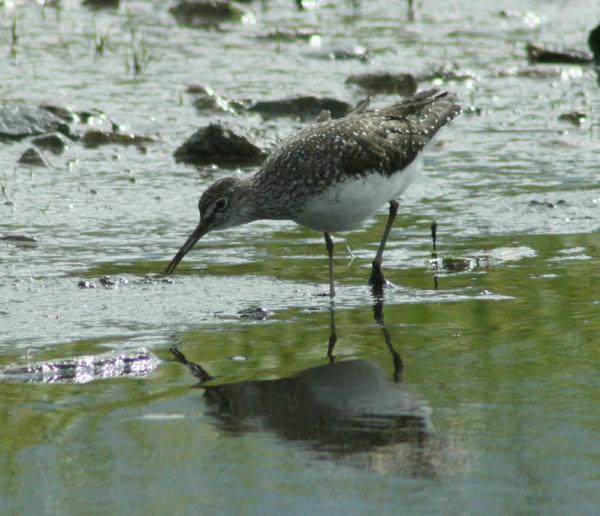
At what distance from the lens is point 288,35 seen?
18391mm

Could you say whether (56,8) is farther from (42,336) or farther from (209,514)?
(209,514)

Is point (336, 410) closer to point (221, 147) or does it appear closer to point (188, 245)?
point (188, 245)

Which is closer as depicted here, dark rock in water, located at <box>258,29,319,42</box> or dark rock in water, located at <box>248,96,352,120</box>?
dark rock in water, located at <box>248,96,352,120</box>

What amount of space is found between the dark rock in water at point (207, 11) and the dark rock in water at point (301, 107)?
5.72 metres

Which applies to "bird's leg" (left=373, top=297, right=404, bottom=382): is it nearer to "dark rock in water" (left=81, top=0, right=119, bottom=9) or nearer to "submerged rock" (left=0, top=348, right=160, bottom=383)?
"submerged rock" (left=0, top=348, right=160, bottom=383)

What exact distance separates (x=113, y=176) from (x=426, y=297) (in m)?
4.44

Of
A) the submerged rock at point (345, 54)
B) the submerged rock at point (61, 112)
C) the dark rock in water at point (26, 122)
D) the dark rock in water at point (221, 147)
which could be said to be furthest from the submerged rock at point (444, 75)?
the dark rock in water at point (26, 122)

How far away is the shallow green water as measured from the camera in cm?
530

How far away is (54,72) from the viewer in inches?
629

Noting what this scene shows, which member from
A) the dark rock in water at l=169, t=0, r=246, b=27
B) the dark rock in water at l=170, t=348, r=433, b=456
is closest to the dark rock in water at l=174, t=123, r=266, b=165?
the dark rock in water at l=170, t=348, r=433, b=456

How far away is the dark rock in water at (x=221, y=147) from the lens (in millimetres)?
12219

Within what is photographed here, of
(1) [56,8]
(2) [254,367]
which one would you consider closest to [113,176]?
(2) [254,367]

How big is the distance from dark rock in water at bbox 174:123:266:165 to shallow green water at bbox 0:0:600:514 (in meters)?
0.31

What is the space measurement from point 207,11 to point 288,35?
1989 mm
